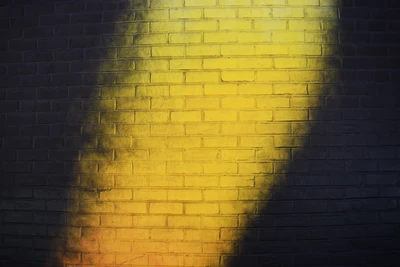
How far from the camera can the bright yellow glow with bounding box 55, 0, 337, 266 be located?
2570mm

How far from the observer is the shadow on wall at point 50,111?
2.68m

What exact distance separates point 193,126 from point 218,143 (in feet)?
0.92

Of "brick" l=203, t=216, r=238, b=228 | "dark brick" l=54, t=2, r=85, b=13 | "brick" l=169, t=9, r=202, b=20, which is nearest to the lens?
"brick" l=203, t=216, r=238, b=228

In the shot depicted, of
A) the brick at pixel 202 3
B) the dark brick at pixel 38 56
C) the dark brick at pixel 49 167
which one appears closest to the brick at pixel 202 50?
the brick at pixel 202 3

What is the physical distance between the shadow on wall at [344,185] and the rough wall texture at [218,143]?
0.01m

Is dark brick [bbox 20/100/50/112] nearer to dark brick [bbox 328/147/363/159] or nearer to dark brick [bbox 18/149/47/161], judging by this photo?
dark brick [bbox 18/149/47/161]

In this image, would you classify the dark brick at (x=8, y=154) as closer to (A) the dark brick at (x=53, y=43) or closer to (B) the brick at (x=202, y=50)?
(A) the dark brick at (x=53, y=43)

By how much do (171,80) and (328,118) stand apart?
1514 millimetres

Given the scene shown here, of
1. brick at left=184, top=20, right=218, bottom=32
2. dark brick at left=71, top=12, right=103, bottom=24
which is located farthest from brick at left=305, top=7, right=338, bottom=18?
dark brick at left=71, top=12, right=103, bottom=24

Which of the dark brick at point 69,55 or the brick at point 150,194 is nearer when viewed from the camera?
the brick at point 150,194

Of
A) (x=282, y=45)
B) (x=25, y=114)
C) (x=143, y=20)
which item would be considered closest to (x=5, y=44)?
(x=25, y=114)

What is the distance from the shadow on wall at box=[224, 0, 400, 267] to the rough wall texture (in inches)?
0.5

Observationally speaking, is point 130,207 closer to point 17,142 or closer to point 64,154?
point 64,154

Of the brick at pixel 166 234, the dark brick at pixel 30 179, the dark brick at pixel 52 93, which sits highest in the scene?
the dark brick at pixel 52 93
